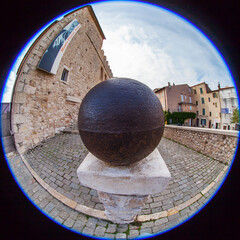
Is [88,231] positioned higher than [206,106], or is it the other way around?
[206,106]

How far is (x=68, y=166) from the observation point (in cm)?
336

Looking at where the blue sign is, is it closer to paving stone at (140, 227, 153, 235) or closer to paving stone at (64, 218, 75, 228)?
paving stone at (140, 227, 153, 235)

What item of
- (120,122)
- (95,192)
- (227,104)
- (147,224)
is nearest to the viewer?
(120,122)

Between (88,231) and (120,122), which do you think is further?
(88,231)

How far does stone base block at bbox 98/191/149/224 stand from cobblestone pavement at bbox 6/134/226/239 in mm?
198

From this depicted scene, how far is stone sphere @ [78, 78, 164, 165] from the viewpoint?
1010 mm

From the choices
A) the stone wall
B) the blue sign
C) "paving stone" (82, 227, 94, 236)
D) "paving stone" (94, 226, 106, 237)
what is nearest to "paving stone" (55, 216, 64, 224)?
"paving stone" (82, 227, 94, 236)

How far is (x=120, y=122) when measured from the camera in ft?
3.29

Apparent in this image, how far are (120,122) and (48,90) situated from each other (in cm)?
688

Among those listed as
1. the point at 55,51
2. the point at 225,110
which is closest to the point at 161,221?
the point at 55,51

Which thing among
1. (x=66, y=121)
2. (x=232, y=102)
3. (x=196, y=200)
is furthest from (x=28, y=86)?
(x=232, y=102)

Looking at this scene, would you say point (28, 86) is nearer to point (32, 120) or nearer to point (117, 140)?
point (32, 120)

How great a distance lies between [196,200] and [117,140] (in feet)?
9.33

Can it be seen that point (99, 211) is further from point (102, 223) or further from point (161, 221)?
point (161, 221)
